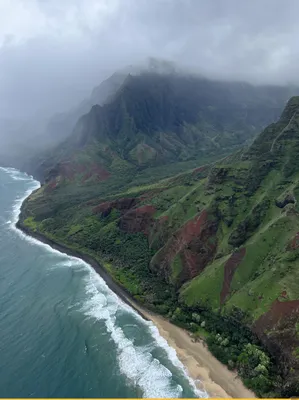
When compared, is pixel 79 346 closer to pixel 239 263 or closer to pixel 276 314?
pixel 276 314

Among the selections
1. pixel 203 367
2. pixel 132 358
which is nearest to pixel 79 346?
pixel 132 358

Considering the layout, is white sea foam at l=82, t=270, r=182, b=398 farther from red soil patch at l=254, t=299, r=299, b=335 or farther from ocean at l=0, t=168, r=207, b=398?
red soil patch at l=254, t=299, r=299, b=335

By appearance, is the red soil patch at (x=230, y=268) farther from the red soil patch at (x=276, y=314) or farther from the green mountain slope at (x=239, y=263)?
the red soil patch at (x=276, y=314)

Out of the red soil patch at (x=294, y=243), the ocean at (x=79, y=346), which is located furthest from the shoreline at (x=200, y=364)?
the red soil patch at (x=294, y=243)

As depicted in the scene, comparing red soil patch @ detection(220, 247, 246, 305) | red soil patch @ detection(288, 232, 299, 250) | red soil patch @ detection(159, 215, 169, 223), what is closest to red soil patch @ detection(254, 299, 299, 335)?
red soil patch @ detection(220, 247, 246, 305)

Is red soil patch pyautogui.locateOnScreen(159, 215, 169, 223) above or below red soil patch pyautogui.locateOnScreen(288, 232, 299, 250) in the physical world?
below

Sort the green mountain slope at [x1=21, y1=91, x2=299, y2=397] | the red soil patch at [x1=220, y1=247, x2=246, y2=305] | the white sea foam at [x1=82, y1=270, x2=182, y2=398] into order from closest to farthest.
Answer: the white sea foam at [x1=82, y1=270, x2=182, y2=398]
the green mountain slope at [x1=21, y1=91, x2=299, y2=397]
the red soil patch at [x1=220, y1=247, x2=246, y2=305]
